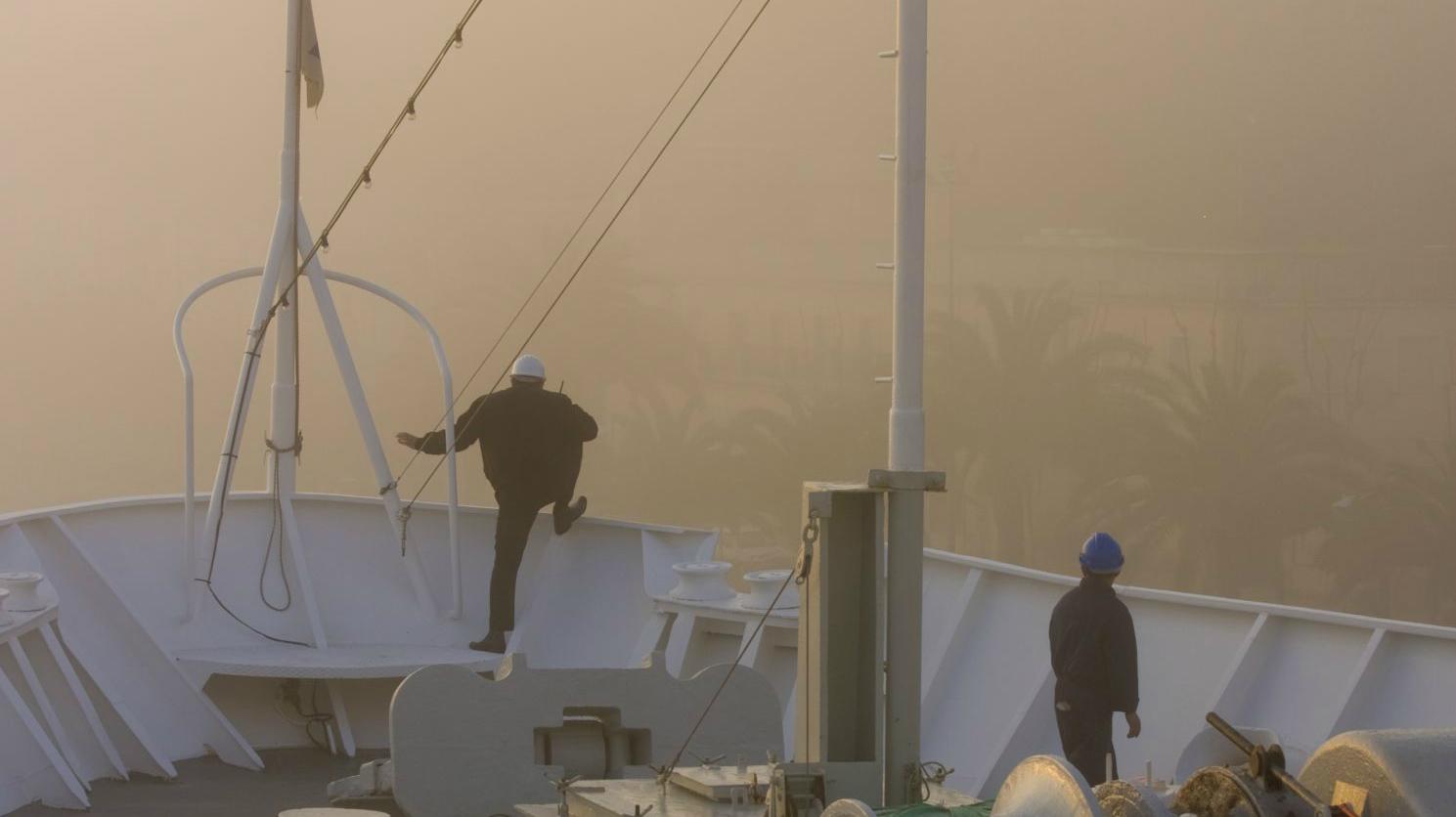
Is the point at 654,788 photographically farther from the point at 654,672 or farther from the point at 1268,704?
the point at 1268,704

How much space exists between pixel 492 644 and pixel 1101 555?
4.30 meters

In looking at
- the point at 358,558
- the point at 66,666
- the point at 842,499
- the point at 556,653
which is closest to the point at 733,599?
Result: the point at 556,653

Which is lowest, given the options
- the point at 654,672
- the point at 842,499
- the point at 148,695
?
the point at 148,695

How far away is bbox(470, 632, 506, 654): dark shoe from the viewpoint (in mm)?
9945

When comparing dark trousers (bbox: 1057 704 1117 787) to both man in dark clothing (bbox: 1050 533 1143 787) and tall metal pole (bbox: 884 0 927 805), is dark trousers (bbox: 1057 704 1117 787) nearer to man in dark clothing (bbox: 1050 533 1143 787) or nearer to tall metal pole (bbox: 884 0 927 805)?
man in dark clothing (bbox: 1050 533 1143 787)

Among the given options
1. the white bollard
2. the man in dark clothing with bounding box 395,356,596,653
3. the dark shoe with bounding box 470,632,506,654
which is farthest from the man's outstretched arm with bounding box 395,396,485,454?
the white bollard

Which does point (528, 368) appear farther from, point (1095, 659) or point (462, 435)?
point (1095, 659)

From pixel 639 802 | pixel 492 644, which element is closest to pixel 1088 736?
pixel 639 802

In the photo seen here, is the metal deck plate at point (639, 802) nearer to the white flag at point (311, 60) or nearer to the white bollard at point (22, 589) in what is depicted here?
the white bollard at point (22, 589)

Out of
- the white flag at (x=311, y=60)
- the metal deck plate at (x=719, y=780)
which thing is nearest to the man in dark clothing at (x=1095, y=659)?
the metal deck plate at (x=719, y=780)

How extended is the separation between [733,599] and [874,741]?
12.6ft

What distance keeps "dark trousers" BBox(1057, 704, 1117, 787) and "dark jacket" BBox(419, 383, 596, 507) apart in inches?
168

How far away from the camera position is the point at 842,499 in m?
5.64

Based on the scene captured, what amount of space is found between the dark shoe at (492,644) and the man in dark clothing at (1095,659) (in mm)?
4029
